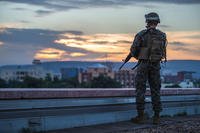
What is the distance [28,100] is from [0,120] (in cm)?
97

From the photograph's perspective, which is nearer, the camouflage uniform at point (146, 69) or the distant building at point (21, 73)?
the camouflage uniform at point (146, 69)

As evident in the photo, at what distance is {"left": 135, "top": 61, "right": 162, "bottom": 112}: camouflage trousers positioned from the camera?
29.8ft

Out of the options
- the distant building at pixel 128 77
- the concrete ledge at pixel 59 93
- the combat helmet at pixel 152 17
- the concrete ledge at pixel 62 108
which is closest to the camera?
the concrete ledge at pixel 62 108

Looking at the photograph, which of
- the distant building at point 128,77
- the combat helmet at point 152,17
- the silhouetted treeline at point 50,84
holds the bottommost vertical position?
the silhouetted treeline at point 50,84

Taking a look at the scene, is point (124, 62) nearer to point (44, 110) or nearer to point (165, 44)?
point (165, 44)

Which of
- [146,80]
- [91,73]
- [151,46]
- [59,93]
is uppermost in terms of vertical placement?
[151,46]

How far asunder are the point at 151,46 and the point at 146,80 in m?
0.58

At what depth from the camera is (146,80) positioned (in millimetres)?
9188

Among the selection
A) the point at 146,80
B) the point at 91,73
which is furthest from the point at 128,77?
the point at 91,73

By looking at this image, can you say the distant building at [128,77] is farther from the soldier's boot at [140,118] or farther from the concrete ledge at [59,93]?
the soldier's boot at [140,118]

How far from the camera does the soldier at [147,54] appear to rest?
9.04 m

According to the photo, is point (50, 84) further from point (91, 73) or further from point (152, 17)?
point (152, 17)

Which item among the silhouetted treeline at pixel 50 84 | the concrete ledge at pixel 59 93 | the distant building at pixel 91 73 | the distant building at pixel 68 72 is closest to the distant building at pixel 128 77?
the concrete ledge at pixel 59 93

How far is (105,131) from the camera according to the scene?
7996 mm
